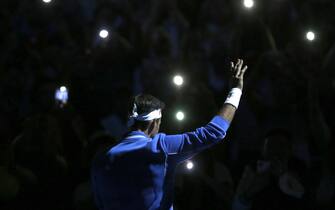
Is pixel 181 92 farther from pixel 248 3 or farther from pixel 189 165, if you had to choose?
pixel 248 3

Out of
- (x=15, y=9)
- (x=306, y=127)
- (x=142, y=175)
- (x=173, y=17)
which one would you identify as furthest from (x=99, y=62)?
(x=142, y=175)

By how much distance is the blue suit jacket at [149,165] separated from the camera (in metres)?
2.65

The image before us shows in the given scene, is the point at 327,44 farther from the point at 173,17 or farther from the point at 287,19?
the point at 173,17

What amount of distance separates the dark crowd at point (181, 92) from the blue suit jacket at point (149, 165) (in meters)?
1.53

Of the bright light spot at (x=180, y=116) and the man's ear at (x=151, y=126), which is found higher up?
the bright light spot at (x=180, y=116)

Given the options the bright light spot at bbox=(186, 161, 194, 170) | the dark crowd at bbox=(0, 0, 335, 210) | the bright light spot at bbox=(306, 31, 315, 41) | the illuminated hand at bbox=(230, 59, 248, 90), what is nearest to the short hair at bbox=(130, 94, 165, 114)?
the illuminated hand at bbox=(230, 59, 248, 90)

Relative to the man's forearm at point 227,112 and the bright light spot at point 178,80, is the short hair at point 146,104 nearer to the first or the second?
the man's forearm at point 227,112

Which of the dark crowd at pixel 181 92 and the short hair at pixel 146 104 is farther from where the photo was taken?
the dark crowd at pixel 181 92

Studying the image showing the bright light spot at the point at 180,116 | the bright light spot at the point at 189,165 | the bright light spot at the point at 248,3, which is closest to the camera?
the bright light spot at the point at 189,165

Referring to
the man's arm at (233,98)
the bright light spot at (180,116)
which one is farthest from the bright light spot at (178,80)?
the man's arm at (233,98)

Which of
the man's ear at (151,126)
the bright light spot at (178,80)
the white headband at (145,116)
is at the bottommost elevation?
the man's ear at (151,126)

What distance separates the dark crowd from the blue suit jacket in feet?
5.01

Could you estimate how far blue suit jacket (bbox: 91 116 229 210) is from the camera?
2.65 m

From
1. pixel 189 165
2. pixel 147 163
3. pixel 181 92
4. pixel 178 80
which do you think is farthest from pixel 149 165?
pixel 181 92
